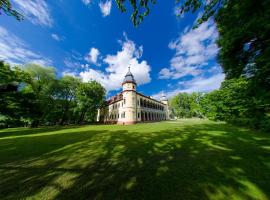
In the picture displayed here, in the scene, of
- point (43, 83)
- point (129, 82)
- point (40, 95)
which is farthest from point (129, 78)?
point (40, 95)

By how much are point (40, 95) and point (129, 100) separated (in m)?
21.5

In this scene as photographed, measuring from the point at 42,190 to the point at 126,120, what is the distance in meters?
25.8

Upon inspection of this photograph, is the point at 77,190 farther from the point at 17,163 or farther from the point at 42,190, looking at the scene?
the point at 17,163

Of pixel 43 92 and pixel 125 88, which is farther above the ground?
pixel 125 88

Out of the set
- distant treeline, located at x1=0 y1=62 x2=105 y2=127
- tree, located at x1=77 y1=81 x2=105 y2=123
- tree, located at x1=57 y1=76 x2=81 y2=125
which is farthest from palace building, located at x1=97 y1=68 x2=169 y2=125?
tree, located at x1=57 y1=76 x2=81 y2=125

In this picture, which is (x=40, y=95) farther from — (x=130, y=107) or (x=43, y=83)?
(x=130, y=107)

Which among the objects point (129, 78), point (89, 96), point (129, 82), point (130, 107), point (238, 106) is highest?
point (129, 78)

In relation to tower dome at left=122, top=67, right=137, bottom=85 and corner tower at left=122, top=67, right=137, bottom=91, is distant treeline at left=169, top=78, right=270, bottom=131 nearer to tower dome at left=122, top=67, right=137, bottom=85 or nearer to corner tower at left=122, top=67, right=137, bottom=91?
corner tower at left=122, top=67, right=137, bottom=91

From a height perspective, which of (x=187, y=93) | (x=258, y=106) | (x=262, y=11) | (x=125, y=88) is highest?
(x=187, y=93)

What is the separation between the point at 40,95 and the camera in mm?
25766

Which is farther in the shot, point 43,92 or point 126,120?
point 126,120

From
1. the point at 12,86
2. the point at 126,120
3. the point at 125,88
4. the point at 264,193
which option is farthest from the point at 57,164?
the point at 125,88

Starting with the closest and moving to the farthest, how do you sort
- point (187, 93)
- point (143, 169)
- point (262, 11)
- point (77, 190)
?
1. point (77, 190)
2. point (143, 169)
3. point (262, 11)
4. point (187, 93)

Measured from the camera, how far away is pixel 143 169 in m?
3.74
